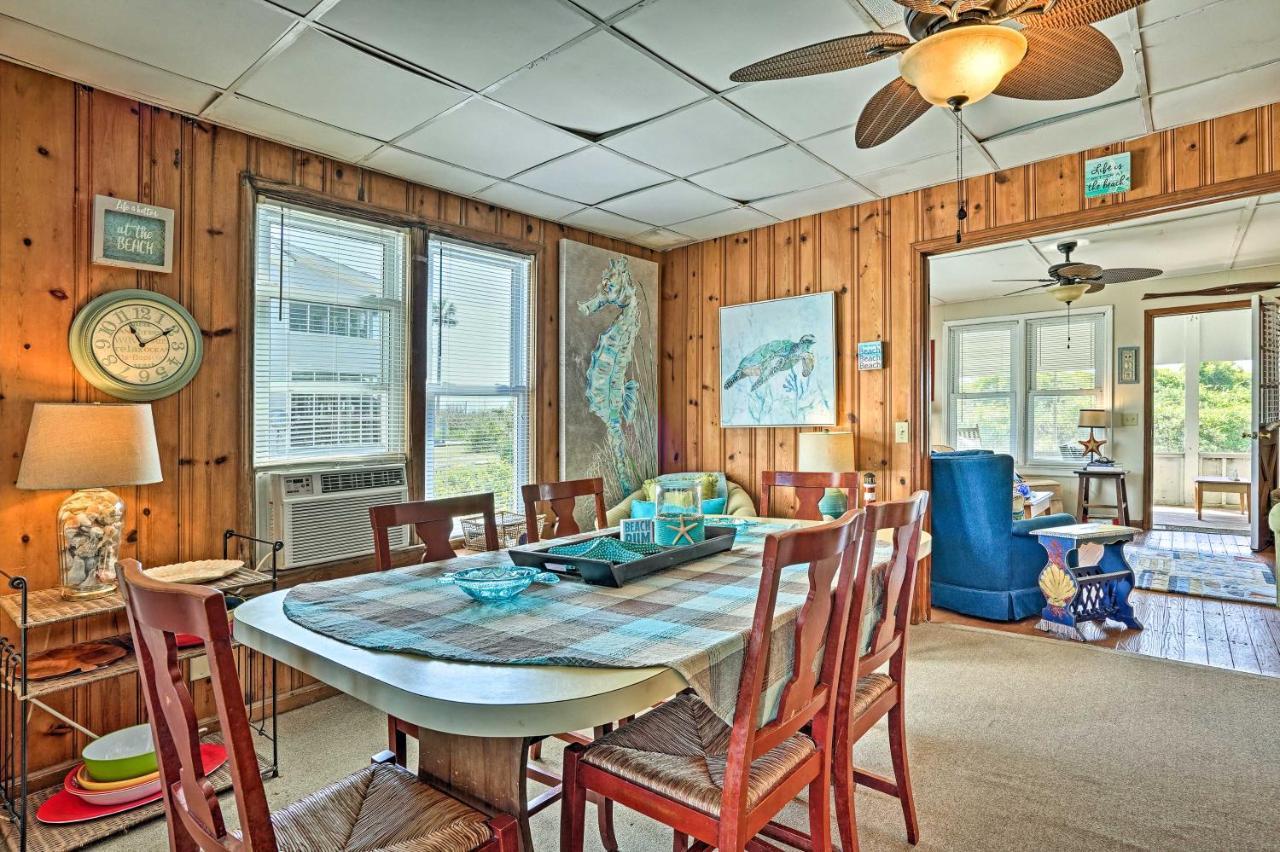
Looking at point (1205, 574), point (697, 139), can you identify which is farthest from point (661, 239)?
point (1205, 574)

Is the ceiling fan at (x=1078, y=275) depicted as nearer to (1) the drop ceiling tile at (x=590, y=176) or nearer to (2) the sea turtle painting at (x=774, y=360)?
(2) the sea turtle painting at (x=774, y=360)

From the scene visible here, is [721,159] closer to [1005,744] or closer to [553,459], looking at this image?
[553,459]

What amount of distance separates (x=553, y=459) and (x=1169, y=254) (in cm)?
547

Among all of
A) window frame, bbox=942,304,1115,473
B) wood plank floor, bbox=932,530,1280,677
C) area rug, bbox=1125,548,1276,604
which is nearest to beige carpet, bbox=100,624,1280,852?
wood plank floor, bbox=932,530,1280,677

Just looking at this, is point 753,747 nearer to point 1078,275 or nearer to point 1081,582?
point 1081,582

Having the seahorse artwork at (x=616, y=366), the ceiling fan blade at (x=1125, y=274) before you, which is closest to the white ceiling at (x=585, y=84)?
the seahorse artwork at (x=616, y=366)

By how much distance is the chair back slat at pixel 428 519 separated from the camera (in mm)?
2008

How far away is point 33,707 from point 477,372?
92.5 inches

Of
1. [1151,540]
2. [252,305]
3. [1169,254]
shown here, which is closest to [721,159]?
[252,305]

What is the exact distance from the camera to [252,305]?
2.94 m

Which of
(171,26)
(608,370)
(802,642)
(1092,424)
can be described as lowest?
(802,642)

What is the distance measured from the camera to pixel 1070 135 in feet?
10.2

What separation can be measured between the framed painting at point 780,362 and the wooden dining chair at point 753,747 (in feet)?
9.17

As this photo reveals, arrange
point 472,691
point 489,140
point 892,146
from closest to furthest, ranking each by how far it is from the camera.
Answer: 1. point 472,691
2. point 489,140
3. point 892,146
